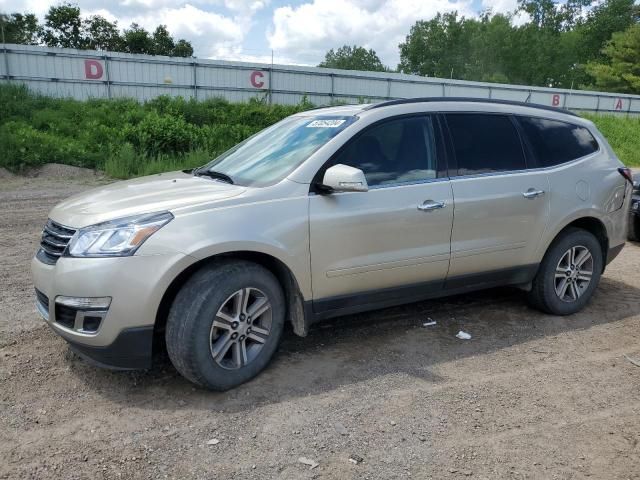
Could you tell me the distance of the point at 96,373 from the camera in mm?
3717

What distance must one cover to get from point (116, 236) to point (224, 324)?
84 centimetres

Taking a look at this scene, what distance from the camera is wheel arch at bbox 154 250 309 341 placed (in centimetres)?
345

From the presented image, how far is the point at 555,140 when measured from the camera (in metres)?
4.98

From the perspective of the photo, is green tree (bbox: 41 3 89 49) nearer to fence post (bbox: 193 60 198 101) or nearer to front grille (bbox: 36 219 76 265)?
fence post (bbox: 193 60 198 101)

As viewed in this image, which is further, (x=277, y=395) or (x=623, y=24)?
(x=623, y=24)

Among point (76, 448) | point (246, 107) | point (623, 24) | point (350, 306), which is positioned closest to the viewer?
point (76, 448)

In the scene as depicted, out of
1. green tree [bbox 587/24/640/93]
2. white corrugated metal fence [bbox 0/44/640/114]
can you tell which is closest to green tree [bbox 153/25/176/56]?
white corrugated metal fence [bbox 0/44/640/114]

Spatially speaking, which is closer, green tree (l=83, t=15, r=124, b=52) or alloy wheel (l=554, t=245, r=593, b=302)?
alloy wheel (l=554, t=245, r=593, b=302)

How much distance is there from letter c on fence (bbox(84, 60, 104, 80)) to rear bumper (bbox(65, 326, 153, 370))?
17814mm

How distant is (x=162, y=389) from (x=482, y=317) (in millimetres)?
2822

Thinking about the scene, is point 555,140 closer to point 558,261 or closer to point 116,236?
point 558,261

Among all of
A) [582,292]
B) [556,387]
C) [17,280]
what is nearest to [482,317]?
[582,292]

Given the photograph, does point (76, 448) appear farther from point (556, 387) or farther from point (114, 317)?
point (556, 387)

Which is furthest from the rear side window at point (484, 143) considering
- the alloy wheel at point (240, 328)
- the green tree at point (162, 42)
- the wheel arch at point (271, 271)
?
the green tree at point (162, 42)
